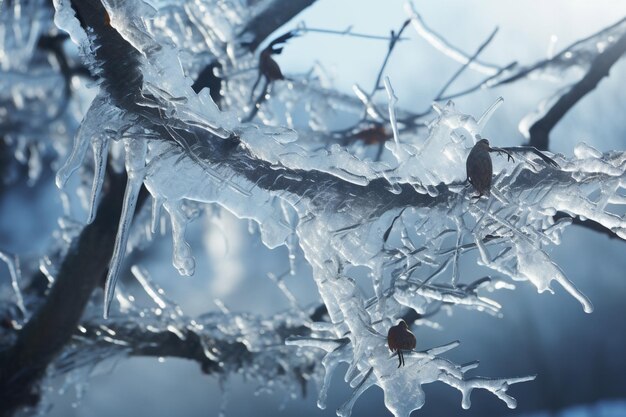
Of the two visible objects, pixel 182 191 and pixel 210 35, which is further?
pixel 210 35

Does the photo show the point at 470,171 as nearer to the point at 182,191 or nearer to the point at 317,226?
the point at 317,226

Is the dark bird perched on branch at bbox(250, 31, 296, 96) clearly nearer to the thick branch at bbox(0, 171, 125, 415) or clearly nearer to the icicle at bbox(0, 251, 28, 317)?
the thick branch at bbox(0, 171, 125, 415)

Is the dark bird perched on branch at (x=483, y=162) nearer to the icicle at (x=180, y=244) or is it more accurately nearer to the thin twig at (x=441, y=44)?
the icicle at (x=180, y=244)

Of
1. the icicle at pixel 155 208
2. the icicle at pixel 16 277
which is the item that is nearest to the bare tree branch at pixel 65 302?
the icicle at pixel 16 277

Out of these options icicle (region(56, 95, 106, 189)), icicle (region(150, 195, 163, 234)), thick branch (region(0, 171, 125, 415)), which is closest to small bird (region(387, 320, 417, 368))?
icicle (region(150, 195, 163, 234))

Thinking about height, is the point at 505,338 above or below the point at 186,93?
below

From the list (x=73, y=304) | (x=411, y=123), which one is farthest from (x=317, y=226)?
(x=73, y=304)

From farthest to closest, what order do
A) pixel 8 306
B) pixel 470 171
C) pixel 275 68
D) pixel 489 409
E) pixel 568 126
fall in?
pixel 489 409
pixel 568 126
pixel 8 306
pixel 275 68
pixel 470 171
